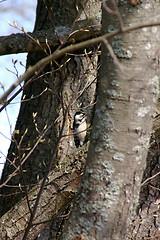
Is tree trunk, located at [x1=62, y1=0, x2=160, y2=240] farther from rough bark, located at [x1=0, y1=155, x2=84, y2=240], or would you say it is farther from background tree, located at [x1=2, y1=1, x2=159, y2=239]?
rough bark, located at [x1=0, y1=155, x2=84, y2=240]

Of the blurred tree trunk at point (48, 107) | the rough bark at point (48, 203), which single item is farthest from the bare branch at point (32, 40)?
the rough bark at point (48, 203)

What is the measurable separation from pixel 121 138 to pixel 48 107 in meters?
1.38

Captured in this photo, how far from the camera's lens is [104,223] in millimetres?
1133

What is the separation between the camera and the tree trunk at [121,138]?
1152 mm

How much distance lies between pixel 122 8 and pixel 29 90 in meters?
1.51

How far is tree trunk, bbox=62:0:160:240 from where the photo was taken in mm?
1152

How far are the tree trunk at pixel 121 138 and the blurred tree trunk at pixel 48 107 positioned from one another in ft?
3.79

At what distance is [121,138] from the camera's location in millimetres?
1182

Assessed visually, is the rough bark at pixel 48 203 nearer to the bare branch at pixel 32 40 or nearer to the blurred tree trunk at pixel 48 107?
the blurred tree trunk at pixel 48 107

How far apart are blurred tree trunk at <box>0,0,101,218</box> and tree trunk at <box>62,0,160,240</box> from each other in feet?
3.79

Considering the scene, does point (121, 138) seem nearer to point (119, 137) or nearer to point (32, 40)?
point (119, 137)

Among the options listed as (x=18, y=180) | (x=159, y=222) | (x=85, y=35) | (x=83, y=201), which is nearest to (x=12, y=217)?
(x=18, y=180)

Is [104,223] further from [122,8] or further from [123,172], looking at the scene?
[122,8]

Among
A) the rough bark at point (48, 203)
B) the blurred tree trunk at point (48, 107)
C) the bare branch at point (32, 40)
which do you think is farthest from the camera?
the blurred tree trunk at point (48, 107)
